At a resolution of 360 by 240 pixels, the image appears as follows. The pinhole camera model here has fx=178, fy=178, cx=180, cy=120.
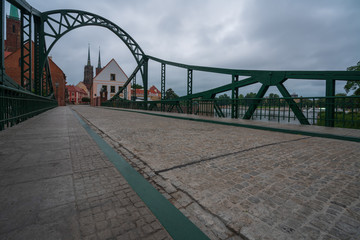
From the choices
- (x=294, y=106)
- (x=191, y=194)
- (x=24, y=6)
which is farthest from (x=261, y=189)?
(x=24, y=6)

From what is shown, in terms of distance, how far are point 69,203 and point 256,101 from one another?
8.34 meters

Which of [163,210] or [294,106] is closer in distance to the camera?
[163,210]

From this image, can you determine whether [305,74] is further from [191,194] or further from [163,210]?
[163,210]

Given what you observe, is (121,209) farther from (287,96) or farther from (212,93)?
(212,93)

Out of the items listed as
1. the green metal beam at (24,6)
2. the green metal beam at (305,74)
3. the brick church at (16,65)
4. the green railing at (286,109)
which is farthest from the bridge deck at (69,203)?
the brick church at (16,65)

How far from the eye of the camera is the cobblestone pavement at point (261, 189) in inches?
44.4

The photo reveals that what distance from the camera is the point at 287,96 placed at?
24.0 ft

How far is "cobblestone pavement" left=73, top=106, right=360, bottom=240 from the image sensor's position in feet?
3.70

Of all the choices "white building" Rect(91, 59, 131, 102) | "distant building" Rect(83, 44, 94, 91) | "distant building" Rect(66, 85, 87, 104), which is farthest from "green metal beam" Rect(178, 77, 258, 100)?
"distant building" Rect(83, 44, 94, 91)

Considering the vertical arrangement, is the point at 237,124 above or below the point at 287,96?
below

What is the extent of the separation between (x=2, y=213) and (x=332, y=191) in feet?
8.36

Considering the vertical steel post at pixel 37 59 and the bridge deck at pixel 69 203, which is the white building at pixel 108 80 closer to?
the vertical steel post at pixel 37 59

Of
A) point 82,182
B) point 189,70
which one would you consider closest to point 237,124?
point 82,182

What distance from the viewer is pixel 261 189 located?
1.60 metres
